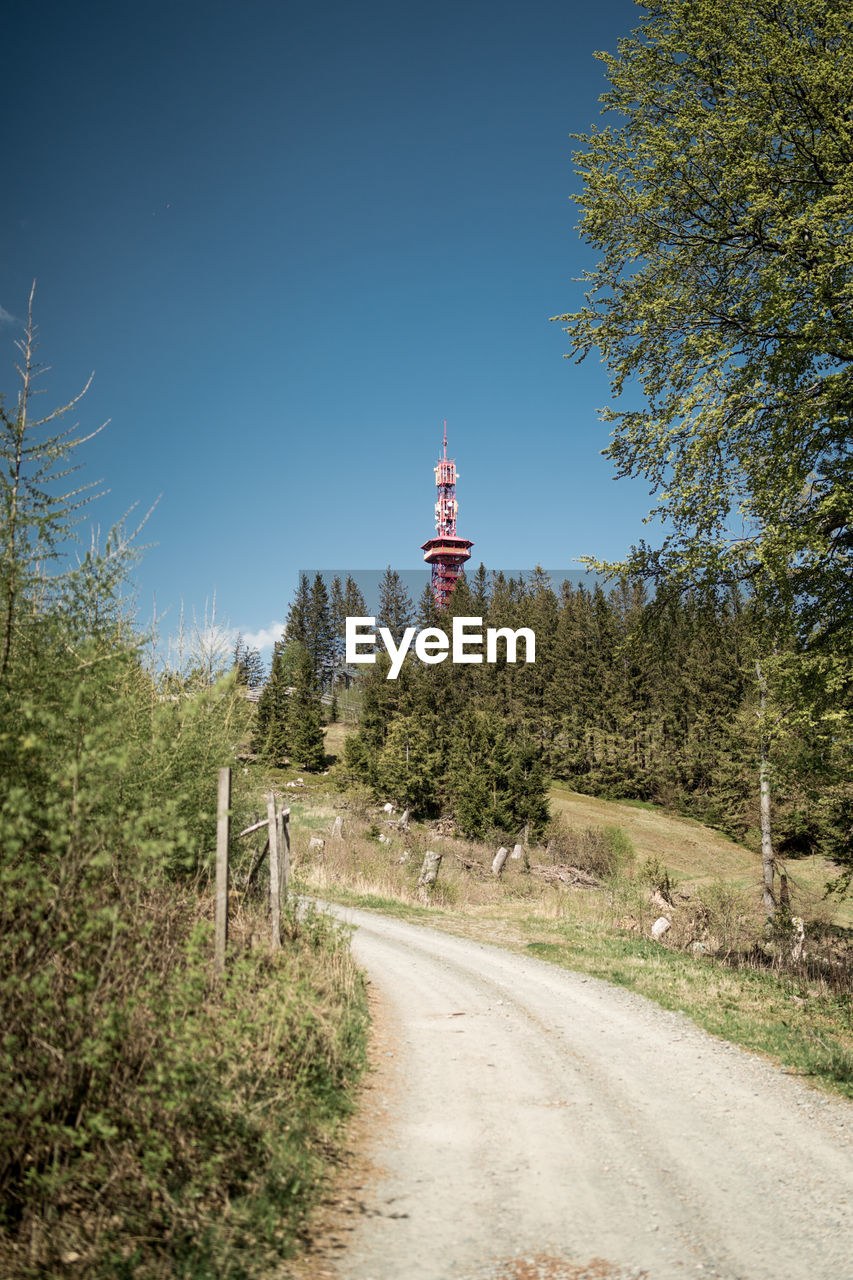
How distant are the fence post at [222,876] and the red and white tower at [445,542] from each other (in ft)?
317

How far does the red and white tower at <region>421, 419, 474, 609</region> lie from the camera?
352ft

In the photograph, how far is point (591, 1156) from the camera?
205 inches

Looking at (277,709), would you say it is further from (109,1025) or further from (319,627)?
(109,1025)

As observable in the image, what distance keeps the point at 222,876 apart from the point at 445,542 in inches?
4271

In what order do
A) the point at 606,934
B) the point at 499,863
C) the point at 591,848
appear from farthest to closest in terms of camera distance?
the point at 591,848 < the point at 499,863 < the point at 606,934

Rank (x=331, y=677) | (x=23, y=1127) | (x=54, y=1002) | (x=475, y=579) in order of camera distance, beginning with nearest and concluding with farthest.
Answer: (x=23, y=1127), (x=54, y=1002), (x=475, y=579), (x=331, y=677)

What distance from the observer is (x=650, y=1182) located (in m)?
4.85

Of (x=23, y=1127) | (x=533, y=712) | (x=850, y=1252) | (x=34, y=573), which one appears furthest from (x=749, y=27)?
(x=533, y=712)

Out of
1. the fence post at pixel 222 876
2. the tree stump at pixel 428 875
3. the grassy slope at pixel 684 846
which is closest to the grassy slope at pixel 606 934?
the tree stump at pixel 428 875

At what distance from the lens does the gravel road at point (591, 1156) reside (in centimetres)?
402

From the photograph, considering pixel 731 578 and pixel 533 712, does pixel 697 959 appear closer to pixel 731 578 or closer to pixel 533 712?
pixel 731 578

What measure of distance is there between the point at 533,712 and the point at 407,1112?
65.3 meters

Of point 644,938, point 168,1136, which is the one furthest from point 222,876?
point 644,938

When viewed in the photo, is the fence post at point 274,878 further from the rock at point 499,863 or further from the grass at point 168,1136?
the rock at point 499,863
